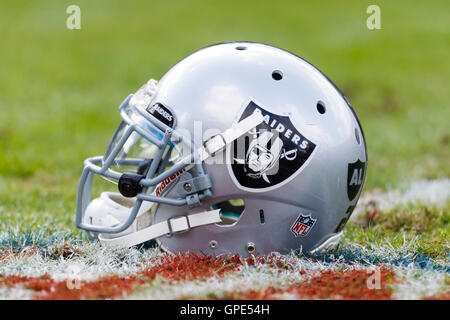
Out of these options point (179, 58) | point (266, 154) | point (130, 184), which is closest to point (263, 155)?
point (266, 154)

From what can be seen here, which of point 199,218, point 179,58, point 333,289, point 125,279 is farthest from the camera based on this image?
point 179,58

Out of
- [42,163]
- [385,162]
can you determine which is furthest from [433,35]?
[42,163]

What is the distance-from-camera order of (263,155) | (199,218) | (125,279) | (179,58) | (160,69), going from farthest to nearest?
(179,58) → (160,69) → (199,218) → (263,155) → (125,279)

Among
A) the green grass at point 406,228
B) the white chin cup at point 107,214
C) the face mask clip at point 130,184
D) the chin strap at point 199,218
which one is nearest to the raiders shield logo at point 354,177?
the green grass at point 406,228

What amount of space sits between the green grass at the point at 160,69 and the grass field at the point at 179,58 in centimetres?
2

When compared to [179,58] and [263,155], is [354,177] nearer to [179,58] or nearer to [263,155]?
[263,155]

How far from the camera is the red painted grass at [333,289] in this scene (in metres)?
2.96

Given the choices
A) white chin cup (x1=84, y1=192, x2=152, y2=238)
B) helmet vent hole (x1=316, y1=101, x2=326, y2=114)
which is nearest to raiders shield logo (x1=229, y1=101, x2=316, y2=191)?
helmet vent hole (x1=316, y1=101, x2=326, y2=114)

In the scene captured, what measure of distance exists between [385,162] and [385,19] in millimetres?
8674

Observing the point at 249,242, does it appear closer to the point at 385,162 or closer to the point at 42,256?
the point at 42,256

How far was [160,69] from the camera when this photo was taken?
12.1 metres

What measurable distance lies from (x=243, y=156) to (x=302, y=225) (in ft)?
1.67

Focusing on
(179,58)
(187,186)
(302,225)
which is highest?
(179,58)

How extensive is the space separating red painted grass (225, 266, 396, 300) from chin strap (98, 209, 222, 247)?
0.60m
